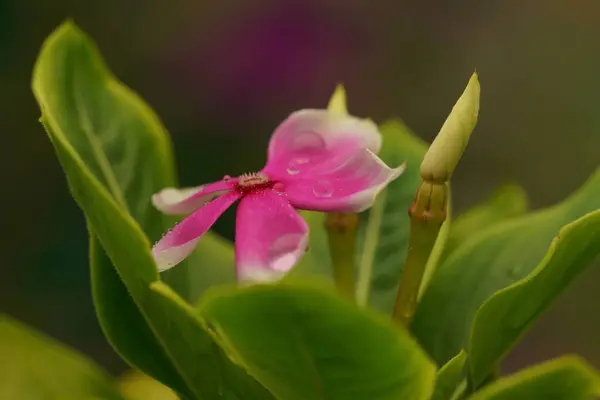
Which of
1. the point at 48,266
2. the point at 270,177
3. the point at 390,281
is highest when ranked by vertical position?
the point at 270,177

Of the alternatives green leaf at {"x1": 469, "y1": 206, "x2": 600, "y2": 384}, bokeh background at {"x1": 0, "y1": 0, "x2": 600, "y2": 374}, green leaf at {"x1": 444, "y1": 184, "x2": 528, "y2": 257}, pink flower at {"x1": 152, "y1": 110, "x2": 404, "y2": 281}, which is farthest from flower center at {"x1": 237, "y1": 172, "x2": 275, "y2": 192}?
bokeh background at {"x1": 0, "y1": 0, "x2": 600, "y2": 374}

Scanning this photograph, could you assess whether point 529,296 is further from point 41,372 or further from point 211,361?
point 41,372

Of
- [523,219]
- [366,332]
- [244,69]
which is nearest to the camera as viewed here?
[366,332]

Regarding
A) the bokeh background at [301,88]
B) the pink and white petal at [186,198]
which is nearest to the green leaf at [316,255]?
the pink and white petal at [186,198]

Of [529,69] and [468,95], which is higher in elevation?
[468,95]

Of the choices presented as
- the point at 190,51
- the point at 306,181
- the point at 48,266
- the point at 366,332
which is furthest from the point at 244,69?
the point at 366,332

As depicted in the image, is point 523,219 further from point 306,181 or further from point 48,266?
point 48,266
